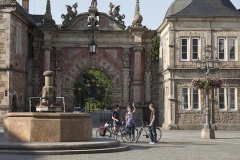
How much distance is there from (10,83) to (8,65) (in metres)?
1.18

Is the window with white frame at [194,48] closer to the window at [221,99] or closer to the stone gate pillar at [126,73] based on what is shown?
the window at [221,99]

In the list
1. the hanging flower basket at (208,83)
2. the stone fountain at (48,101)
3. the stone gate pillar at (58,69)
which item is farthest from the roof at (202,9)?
the stone fountain at (48,101)

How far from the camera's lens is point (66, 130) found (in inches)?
686

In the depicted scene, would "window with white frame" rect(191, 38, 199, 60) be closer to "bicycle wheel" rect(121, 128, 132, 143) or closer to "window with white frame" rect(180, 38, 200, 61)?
"window with white frame" rect(180, 38, 200, 61)

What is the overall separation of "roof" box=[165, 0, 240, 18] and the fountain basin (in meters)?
17.4

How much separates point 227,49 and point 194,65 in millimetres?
2512

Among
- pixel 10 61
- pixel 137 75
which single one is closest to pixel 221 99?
pixel 137 75

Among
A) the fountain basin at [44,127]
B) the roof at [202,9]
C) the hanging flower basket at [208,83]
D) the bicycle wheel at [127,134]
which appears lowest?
the bicycle wheel at [127,134]

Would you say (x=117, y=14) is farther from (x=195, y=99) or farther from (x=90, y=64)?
(x=195, y=99)

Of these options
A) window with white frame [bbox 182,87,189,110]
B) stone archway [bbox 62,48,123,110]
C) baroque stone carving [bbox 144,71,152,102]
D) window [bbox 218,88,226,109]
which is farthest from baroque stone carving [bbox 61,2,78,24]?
window [bbox 218,88,226,109]

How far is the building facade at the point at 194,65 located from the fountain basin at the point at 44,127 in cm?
1601

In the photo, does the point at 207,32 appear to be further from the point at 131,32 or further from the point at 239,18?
the point at 131,32

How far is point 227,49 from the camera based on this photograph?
33500 mm

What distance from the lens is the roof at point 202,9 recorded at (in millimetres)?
33625
